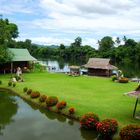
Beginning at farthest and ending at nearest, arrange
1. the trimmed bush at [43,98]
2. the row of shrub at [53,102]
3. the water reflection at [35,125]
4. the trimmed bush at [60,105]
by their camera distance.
Result: 1. the trimmed bush at [43,98]
2. the trimmed bush at [60,105]
3. the row of shrub at [53,102]
4. the water reflection at [35,125]

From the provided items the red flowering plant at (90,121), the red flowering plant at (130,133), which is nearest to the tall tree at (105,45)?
the red flowering plant at (90,121)

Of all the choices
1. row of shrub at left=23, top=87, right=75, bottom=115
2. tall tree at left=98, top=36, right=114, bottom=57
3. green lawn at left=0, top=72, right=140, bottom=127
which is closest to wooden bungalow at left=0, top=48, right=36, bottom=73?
green lawn at left=0, top=72, right=140, bottom=127

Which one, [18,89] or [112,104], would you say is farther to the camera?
[18,89]

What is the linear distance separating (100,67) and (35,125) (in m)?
39.2

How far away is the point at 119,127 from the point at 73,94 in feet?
47.8

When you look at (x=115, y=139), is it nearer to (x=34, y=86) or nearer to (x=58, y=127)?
(x=58, y=127)

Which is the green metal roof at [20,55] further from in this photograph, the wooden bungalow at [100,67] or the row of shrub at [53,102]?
the row of shrub at [53,102]

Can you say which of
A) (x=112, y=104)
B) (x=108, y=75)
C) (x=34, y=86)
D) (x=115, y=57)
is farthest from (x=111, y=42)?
(x=112, y=104)

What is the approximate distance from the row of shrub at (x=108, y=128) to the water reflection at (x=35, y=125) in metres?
0.79

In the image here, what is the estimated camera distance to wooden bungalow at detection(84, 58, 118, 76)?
64.8 meters

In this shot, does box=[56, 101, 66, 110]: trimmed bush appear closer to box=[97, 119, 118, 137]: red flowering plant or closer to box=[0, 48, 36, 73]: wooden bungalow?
box=[97, 119, 118, 137]: red flowering plant

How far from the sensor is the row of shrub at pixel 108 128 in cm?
2198

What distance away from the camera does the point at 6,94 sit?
42.2 meters

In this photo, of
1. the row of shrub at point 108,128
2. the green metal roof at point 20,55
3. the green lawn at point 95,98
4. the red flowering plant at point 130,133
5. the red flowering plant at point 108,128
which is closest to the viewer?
the red flowering plant at point 130,133
